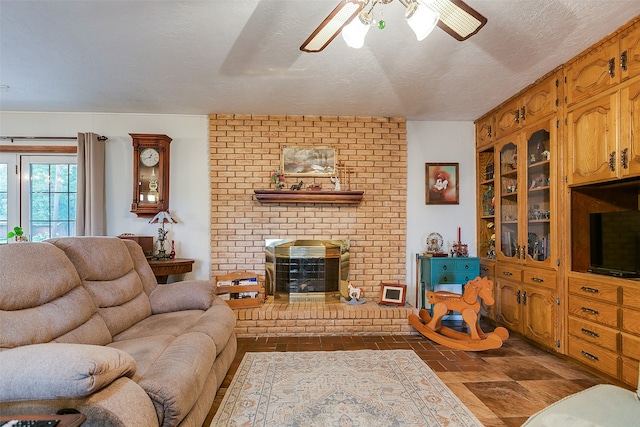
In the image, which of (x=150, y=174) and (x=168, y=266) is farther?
(x=150, y=174)

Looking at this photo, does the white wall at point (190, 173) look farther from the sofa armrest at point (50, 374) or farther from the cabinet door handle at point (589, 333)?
the sofa armrest at point (50, 374)

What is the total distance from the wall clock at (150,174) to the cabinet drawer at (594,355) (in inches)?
163

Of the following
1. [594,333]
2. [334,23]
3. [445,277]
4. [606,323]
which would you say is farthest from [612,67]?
[445,277]

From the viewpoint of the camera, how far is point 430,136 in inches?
169

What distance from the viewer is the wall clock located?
3.90m

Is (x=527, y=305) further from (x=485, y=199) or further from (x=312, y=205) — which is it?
(x=312, y=205)

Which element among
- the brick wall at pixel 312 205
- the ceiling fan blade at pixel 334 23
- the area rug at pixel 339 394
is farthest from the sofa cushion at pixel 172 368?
the brick wall at pixel 312 205

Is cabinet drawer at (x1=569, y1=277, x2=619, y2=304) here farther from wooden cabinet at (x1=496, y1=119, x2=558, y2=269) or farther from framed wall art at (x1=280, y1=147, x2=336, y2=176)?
framed wall art at (x1=280, y1=147, x2=336, y2=176)

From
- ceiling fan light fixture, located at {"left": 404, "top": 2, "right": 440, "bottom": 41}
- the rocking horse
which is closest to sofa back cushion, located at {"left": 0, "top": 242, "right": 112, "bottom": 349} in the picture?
ceiling fan light fixture, located at {"left": 404, "top": 2, "right": 440, "bottom": 41}

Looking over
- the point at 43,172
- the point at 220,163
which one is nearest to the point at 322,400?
the point at 220,163

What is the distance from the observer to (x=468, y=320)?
10.1 ft

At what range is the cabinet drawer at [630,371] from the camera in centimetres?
213

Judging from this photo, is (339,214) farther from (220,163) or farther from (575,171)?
(575,171)

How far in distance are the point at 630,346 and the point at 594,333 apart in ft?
0.92
